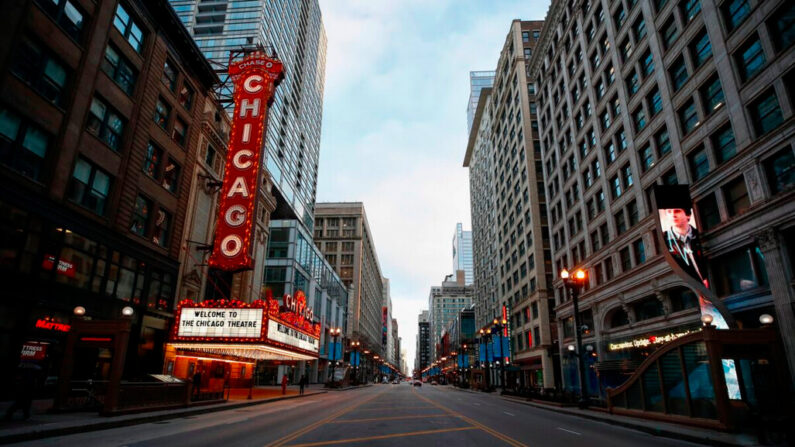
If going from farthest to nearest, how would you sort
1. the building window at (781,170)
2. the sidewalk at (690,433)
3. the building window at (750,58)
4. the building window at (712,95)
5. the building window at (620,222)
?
1. the building window at (620,222)
2. the building window at (712,95)
3. the building window at (750,58)
4. the building window at (781,170)
5. the sidewalk at (690,433)

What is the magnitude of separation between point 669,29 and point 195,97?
34973 mm

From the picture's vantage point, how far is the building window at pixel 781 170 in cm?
2027

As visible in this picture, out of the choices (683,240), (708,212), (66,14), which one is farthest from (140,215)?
(708,212)

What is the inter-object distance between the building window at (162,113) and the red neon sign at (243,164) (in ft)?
14.4

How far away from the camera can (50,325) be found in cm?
1992

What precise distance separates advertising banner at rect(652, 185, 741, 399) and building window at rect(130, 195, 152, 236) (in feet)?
101

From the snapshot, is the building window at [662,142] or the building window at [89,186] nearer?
the building window at [89,186]

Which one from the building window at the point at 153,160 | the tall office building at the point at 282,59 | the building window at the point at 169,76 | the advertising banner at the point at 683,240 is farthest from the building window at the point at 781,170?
the tall office building at the point at 282,59

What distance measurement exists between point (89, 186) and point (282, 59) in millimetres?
52253

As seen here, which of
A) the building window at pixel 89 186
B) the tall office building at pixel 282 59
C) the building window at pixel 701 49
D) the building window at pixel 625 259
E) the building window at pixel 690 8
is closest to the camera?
the building window at pixel 89 186

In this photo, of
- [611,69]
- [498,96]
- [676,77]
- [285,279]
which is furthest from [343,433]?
[498,96]

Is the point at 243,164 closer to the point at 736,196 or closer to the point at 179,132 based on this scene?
the point at 179,132

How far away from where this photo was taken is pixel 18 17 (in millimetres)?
18531

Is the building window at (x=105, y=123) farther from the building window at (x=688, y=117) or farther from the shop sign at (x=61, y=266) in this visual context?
the building window at (x=688, y=117)
